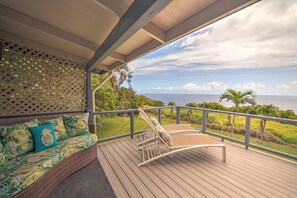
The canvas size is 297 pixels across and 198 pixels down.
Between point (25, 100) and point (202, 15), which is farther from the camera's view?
point (25, 100)

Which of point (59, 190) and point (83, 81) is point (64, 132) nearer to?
point (59, 190)

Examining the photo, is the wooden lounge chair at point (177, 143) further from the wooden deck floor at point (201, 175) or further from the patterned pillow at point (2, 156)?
the patterned pillow at point (2, 156)

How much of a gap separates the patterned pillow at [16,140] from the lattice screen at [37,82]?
41.4 inches

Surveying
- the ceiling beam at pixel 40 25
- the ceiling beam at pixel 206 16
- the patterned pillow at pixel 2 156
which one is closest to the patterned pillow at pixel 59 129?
the patterned pillow at pixel 2 156

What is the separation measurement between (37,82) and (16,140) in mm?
1745

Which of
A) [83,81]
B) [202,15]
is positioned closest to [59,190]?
[83,81]

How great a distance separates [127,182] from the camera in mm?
2094

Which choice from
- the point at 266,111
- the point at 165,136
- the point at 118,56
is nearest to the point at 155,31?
the point at 118,56

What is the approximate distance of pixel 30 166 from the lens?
168 cm

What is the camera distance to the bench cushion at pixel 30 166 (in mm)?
1391

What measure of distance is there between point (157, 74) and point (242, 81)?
14759 millimetres

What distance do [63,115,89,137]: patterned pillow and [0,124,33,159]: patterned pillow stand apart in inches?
27.2

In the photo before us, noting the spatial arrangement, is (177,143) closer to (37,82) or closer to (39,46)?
(37,82)

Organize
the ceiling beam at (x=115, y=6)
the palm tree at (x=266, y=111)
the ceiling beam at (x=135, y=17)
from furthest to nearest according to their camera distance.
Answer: the palm tree at (x=266, y=111) < the ceiling beam at (x=115, y=6) < the ceiling beam at (x=135, y=17)
